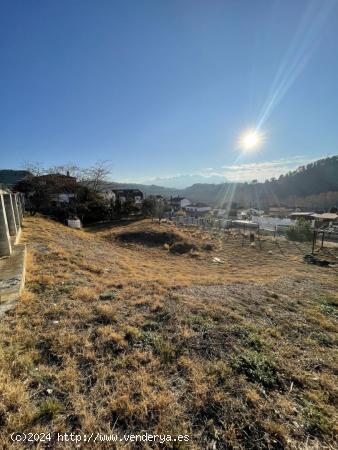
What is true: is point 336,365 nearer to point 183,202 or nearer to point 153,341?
point 153,341

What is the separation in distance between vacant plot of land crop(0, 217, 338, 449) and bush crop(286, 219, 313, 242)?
47.3ft

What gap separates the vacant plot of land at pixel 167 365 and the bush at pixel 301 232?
1442 centimetres

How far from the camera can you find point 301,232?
1786 centimetres

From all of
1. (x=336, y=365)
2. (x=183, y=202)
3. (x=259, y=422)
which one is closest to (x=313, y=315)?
(x=336, y=365)

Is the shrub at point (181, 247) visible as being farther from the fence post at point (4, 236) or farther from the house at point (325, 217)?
the house at point (325, 217)

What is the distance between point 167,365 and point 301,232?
744 inches

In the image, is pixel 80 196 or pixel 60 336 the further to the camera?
pixel 80 196

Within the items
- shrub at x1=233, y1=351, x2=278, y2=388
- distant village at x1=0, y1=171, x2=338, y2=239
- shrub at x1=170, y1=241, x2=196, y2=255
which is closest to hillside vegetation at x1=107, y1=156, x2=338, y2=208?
distant village at x1=0, y1=171, x2=338, y2=239

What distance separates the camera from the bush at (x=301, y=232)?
17.7 m

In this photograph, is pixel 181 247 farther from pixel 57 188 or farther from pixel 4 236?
pixel 57 188

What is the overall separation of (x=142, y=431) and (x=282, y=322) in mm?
3450

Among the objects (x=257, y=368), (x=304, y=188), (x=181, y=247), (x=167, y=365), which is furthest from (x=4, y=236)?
(x=304, y=188)

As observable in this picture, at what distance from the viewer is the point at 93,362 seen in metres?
2.66

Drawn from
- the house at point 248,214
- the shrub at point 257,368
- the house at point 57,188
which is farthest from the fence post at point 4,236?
the house at point 248,214
